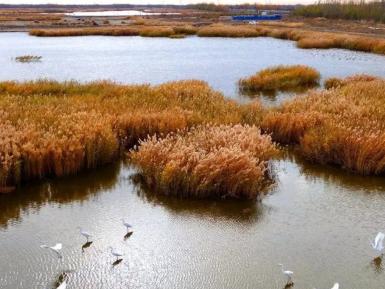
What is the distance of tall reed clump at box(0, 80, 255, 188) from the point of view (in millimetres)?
9461

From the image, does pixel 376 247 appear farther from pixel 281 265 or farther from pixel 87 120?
pixel 87 120

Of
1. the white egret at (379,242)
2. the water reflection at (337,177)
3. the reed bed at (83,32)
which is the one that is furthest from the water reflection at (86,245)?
the reed bed at (83,32)

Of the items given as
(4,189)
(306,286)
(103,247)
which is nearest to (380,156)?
(306,286)

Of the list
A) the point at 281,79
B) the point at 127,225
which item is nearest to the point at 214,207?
the point at 127,225

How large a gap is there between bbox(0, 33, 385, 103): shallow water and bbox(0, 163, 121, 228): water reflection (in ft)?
32.2

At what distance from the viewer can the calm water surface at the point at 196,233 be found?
649cm

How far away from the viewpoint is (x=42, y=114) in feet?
37.6

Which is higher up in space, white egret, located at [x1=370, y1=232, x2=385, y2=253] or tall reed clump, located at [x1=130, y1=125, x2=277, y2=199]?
tall reed clump, located at [x1=130, y1=125, x2=277, y2=199]

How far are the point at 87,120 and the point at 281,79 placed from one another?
12.3 meters

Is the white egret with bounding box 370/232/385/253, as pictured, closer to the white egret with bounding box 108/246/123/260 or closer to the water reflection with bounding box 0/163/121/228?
the white egret with bounding box 108/246/123/260

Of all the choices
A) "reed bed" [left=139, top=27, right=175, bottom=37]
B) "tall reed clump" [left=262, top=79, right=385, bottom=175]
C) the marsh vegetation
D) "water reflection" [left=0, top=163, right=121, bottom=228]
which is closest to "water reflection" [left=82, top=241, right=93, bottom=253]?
"water reflection" [left=0, top=163, right=121, bottom=228]

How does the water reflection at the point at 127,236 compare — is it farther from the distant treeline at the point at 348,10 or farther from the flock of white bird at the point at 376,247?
the distant treeline at the point at 348,10

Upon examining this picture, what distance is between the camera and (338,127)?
11.0 m

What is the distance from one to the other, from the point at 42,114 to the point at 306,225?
644 cm
